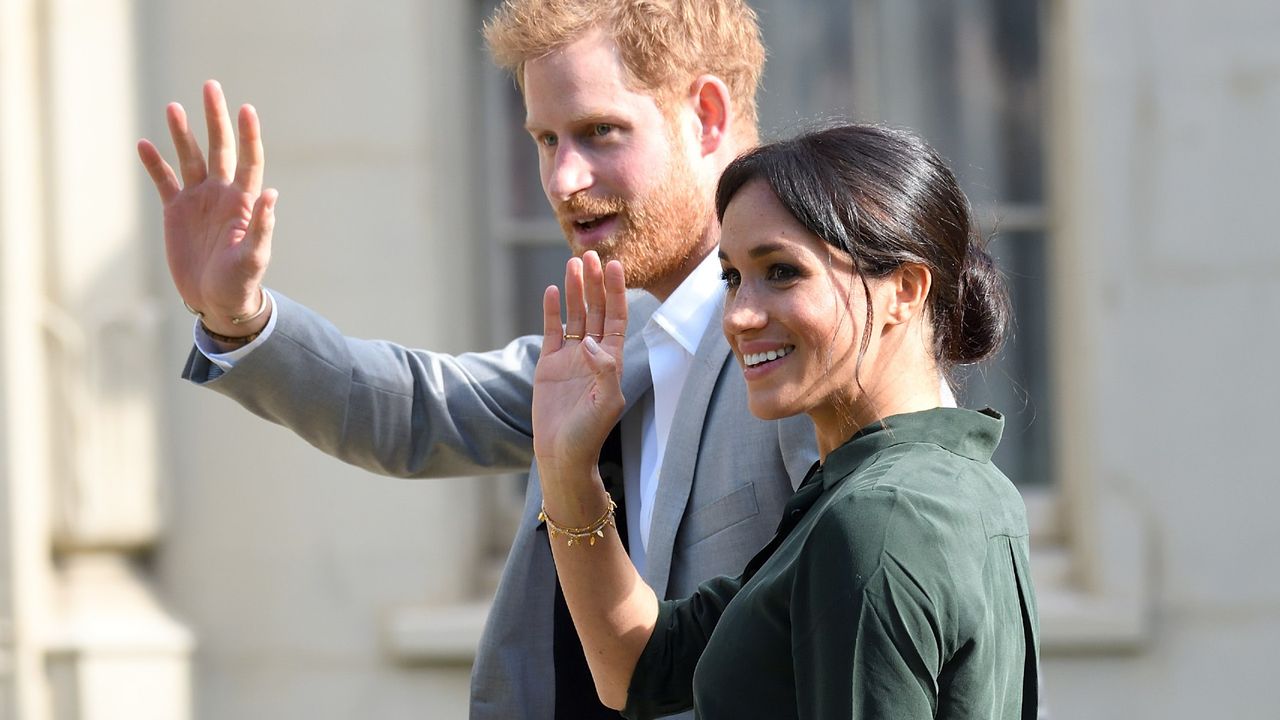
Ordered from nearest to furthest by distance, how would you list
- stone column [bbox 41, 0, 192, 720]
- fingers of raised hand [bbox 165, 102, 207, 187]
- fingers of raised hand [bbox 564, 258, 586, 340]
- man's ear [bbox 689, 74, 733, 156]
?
1. fingers of raised hand [bbox 564, 258, 586, 340]
2. fingers of raised hand [bbox 165, 102, 207, 187]
3. man's ear [bbox 689, 74, 733, 156]
4. stone column [bbox 41, 0, 192, 720]

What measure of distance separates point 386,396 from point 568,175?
0.49 m

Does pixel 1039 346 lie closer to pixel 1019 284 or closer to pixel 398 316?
pixel 1019 284

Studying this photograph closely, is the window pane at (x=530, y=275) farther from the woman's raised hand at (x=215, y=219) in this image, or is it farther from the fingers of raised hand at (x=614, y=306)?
the fingers of raised hand at (x=614, y=306)

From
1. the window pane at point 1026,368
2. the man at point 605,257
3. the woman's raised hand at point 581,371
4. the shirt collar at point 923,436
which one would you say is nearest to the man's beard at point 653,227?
the man at point 605,257

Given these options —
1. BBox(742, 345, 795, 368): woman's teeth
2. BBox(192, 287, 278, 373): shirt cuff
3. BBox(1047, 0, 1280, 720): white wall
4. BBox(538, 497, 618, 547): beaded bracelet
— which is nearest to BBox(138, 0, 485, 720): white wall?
BBox(1047, 0, 1280, 720): white wall

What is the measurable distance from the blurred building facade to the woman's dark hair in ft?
9.44

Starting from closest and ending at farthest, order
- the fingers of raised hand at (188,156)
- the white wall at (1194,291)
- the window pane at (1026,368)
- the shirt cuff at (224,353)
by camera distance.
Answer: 1. the fingers of raised hand at (188,156)
2. the shirt cuff at (224,353)
3. the white wall at (1194,291)
4. the window pane at (1026,368)

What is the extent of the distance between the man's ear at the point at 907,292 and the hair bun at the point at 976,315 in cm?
7

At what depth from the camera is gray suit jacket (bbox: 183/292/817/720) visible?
6.92 ft

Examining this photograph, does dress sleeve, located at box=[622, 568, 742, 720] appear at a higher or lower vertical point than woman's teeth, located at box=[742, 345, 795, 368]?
lower

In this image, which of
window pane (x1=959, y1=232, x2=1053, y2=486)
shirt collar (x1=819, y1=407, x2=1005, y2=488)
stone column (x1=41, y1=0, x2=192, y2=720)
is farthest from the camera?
window pane (x1=959, y1=232, x2=1053, y2=486)

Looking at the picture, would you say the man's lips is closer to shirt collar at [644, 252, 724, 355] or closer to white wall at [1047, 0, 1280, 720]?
shirt collar at [644, 252, 724, 355]

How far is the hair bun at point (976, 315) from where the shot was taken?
179 cm

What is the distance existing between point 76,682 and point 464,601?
1.15 meters
